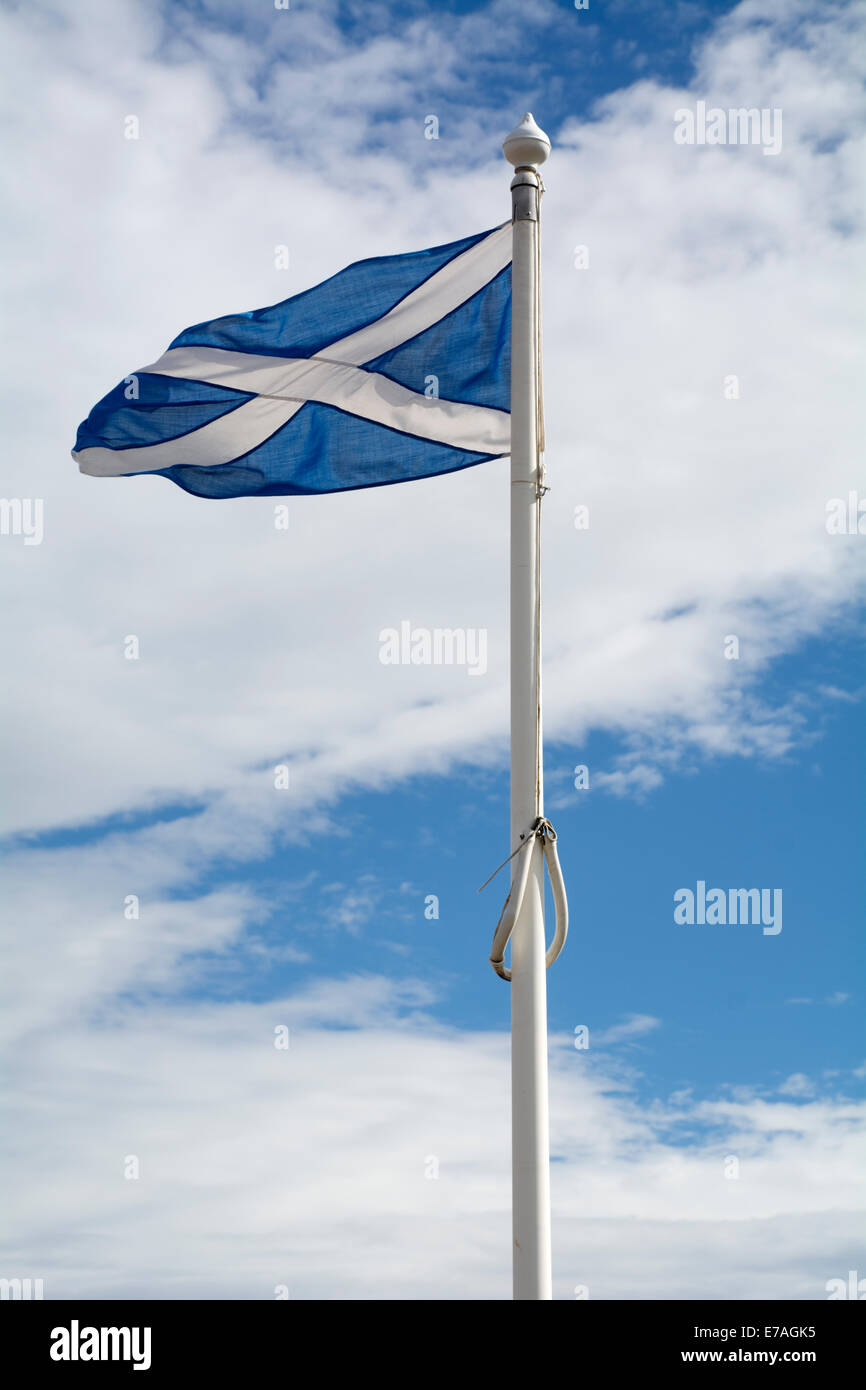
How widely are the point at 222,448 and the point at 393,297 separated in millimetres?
2291

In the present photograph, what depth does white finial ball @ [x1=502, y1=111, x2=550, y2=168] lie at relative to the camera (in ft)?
44.0

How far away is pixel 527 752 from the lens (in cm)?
1222

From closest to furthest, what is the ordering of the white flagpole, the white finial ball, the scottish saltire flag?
1. the white flagpole
2. the white finial ball
3. the scottish saltire flag

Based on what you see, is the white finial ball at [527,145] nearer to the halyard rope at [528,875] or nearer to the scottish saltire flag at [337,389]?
the scottish saltire flag at [337,389]

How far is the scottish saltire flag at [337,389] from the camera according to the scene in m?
14.9

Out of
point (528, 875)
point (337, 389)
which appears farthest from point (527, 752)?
point (337, 389)

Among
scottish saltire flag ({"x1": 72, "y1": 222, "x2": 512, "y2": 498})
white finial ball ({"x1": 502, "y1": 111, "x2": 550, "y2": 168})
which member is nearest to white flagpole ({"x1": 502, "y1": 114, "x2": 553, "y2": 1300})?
Answer: white finial ball ({"x1": 502, "y1": 111, "x2": 550, "y2": 168})

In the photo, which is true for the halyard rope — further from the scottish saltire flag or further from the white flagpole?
the scottish saltire flag

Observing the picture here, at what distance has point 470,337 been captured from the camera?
14961 mm

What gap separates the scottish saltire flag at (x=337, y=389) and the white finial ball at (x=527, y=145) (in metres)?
0.99

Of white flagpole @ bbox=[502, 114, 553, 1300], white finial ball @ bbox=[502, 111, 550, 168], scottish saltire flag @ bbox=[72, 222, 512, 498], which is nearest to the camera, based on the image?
white flagpole @ bbox=[502, 114, 553, 1300]
